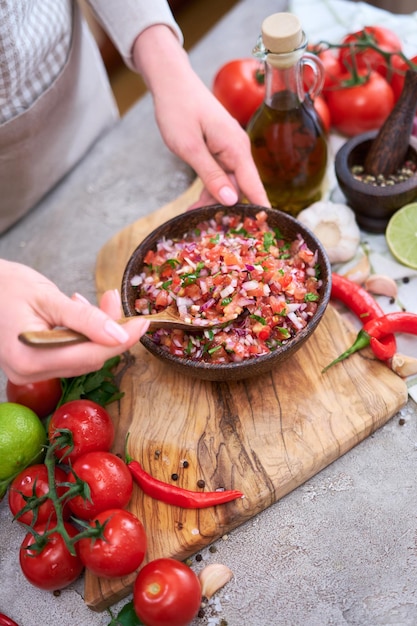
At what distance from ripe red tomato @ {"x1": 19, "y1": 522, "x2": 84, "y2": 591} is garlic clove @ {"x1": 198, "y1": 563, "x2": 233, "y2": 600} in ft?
0.78

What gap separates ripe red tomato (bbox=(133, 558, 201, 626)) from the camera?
3.70 feet

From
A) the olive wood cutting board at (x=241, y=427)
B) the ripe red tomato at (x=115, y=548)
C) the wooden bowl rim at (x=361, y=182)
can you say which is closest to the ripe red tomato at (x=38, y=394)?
the olive wood cutting board at (x=241, y=427)

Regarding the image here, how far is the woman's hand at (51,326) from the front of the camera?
3.47 ft

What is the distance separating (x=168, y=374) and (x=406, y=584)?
0.66 m

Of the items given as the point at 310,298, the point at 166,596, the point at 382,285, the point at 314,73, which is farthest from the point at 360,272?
the point at 166,596

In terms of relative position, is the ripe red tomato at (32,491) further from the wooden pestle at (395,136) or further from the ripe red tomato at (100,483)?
the wooden pestle at (395,136)

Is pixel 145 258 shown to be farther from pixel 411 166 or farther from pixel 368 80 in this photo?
pixel 368 80

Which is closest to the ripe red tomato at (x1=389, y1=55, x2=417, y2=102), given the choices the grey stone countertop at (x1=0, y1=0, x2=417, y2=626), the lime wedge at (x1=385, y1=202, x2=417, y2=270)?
the lime wedge at (x1=385, y1=202, x2=417, y2=270)

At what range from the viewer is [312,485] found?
1.35 m

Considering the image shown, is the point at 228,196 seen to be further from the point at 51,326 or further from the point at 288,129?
the point at 51,326

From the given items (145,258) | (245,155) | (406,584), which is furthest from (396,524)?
(245,155)

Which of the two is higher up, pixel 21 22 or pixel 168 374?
pixel 21 22

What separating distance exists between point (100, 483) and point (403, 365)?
2.26ft

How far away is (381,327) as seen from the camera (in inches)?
58.0
